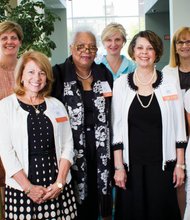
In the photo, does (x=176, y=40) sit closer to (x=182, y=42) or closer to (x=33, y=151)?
(x=182, y=42)

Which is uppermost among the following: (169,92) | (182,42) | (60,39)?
(60,39)

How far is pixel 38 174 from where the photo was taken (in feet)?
7.03

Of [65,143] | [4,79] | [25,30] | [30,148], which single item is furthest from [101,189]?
[25,30]

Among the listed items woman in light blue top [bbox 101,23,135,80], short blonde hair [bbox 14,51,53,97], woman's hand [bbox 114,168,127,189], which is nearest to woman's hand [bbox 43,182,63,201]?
woman's hand [bbox 114,168,127,189]

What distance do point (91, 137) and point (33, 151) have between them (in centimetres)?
56

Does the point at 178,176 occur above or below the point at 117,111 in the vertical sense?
below

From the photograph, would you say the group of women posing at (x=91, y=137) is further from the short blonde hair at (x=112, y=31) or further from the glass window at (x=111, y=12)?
the glass window at (x=111, y=12)

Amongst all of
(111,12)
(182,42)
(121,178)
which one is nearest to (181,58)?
(182,42)

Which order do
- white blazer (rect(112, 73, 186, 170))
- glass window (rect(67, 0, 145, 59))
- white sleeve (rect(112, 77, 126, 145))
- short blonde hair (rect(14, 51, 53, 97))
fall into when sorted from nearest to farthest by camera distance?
1. short blonde hair (rect(14, 51, 53, 97))
2. white blazer (rect(112, 73, 186, 170))
3. white sleeve (rect(112, 77, 126, 145))
4. glass window (rect(67, 0, 145, 59))

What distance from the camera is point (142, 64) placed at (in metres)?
2.50

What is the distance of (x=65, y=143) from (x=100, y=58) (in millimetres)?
1898

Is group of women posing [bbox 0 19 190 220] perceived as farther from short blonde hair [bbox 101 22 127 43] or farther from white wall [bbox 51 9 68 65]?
white wall [bbox 51 9 68 65]

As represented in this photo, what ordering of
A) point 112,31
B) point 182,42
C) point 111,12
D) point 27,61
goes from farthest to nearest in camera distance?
point 111,12 < point 112,31 < point 182,42 < point 27,61

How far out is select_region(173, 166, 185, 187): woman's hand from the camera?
8.16ft
